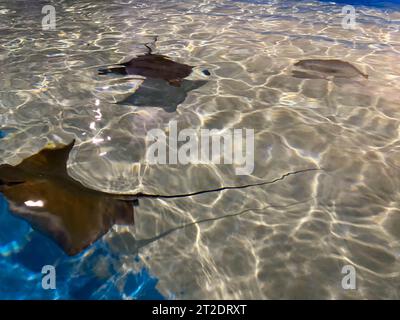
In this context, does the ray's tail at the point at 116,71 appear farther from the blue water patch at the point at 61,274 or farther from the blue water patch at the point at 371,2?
the blue water patch at the point at 371,2

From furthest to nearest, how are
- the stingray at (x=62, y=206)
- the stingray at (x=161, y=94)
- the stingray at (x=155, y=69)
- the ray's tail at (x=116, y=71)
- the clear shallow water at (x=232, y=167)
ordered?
the ray's tail at (x=116, y=71), the stingray at (x=155, y=69), the stingray at (x=161, y=94), the clear shallow water at (x=232, y=167), the stingray at (x=62, y=206)

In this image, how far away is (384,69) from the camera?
687 centimetres

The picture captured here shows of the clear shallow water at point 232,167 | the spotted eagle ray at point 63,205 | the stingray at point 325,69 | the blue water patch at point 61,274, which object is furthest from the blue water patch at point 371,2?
the blue water patch at point 61,274

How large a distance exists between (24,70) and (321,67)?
17.2 ft

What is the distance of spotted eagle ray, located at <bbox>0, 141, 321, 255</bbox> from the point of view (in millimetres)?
2889

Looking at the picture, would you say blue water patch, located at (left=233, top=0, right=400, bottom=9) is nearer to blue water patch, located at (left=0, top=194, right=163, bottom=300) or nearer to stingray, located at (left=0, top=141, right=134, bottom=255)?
stingray, located at (left=0, top=141, right=134, bottom=255)

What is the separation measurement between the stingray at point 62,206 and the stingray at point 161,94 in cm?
235

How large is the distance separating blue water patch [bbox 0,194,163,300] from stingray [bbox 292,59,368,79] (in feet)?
15.5

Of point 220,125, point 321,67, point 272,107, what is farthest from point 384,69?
point 220,125

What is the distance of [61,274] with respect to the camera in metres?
3.05

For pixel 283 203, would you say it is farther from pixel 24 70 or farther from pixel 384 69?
pixel 24 70

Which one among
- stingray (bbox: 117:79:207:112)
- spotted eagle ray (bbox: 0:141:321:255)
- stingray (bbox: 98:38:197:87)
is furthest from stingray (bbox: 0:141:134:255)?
stingray (bbox: 98:38:197:87)

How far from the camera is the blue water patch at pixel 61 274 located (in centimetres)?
293
